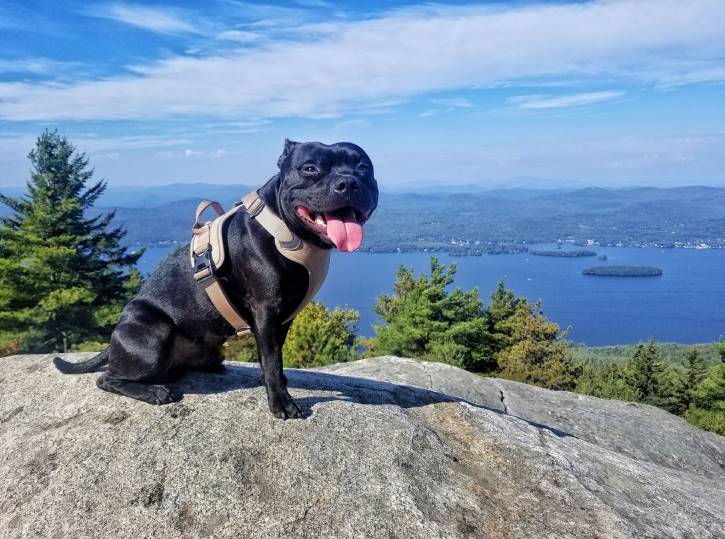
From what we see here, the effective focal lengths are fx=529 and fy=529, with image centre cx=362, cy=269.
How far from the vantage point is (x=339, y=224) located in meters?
4.22

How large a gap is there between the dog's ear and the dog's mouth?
532 millimetres

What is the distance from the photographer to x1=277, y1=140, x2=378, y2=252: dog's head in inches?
162

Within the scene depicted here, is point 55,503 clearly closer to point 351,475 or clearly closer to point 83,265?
point 351,475

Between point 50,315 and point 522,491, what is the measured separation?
28929 millimetres

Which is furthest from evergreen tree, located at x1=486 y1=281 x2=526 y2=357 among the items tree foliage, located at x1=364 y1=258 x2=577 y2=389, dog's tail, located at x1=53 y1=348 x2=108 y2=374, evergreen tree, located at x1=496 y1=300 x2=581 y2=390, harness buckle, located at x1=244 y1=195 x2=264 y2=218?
harness buckle, located at x1=244 y1=195 x2=264 y2=218

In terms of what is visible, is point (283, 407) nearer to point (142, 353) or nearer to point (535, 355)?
point (142, 353)

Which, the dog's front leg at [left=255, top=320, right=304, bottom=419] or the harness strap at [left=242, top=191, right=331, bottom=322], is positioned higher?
the harness strap at [left=242, top=191, right=331, bottom=322]

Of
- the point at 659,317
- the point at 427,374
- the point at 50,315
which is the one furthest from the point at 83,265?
the point at 659,317

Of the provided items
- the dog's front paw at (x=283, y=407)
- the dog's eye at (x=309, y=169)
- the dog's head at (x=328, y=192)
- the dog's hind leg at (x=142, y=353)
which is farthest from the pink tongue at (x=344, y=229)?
the dog's hind leg at (x=142, y=353)

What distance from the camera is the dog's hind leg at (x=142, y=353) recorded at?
488 centimetres

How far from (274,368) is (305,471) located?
0.95 m

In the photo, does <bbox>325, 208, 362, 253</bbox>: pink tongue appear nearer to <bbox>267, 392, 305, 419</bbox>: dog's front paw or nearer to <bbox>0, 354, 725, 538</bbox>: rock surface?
<bbox>267, 392, 305, 419</bbox>: dog's front paw

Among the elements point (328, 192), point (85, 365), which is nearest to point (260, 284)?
point (328, 192)

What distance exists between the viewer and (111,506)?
154 inches
